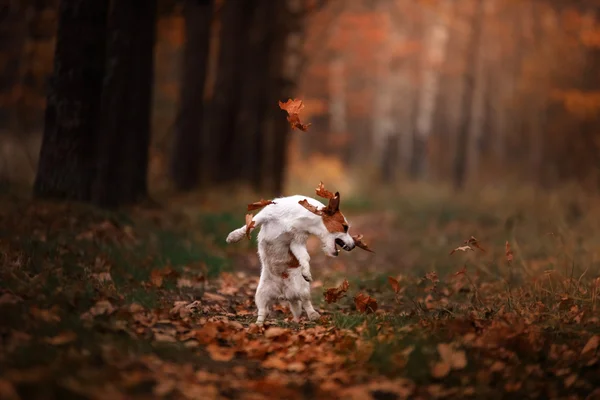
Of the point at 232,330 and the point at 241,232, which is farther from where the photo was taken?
the point at 241,232

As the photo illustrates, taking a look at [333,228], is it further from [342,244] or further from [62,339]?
[62,339]

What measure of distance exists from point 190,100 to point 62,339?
13161mm

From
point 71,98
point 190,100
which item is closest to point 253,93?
point 190,100

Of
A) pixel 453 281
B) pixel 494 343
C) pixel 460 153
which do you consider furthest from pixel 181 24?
pixel 494 343

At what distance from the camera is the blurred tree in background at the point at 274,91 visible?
33.0 feet

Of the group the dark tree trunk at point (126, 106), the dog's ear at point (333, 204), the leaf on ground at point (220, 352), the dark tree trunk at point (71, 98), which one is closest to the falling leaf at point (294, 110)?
the dog's ear at point (333, 204)

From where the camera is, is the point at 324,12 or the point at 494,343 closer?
the point at 494,343

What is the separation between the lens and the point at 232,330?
19.4 feet

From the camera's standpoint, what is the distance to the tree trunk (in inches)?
1053

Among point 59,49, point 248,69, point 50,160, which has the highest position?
point 248,69

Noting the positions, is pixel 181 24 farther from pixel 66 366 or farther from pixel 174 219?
pixel 66 366

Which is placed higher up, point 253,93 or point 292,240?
point 253,93

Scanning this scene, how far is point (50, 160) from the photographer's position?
9633 mm

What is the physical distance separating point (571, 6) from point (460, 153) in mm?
11269
